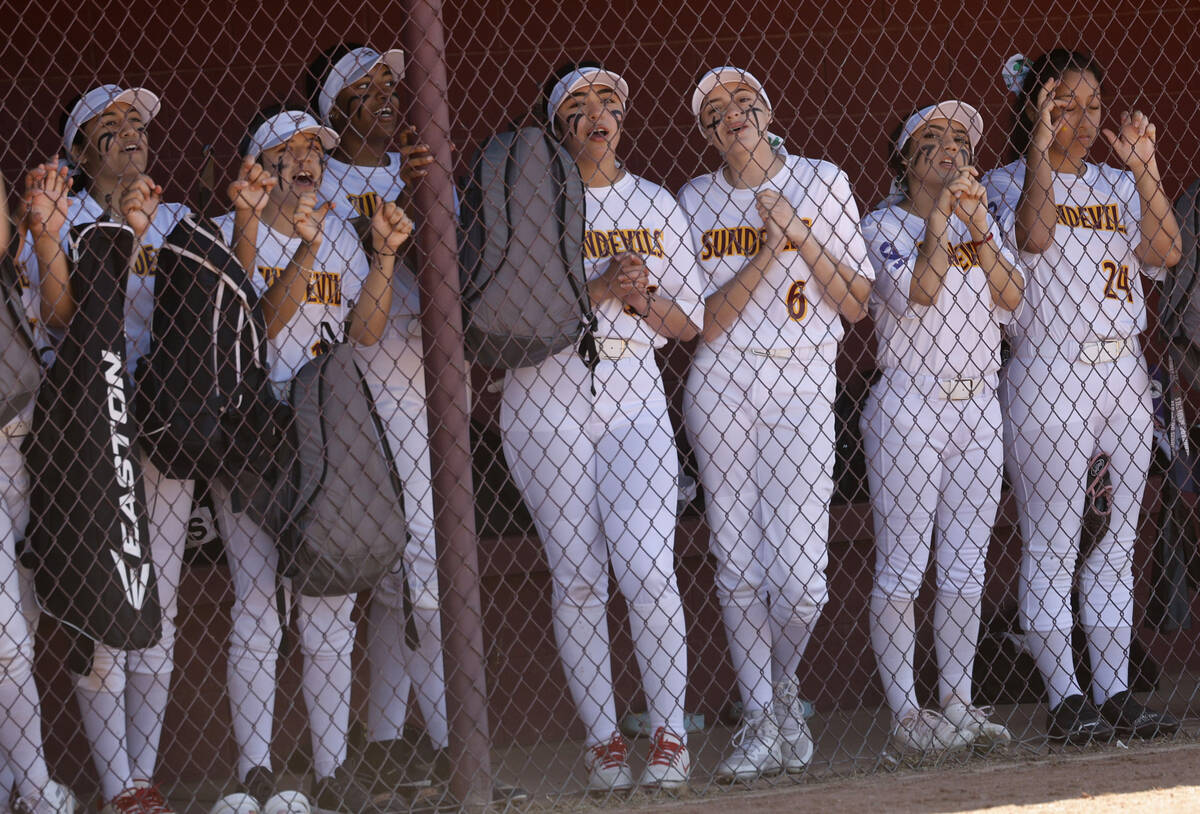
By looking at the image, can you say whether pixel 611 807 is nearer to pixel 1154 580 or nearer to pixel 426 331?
pixel 426 331

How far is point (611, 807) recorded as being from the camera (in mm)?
3406

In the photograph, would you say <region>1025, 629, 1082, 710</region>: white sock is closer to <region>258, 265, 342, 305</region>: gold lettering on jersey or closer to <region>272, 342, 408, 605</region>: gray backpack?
<region>272, 342, 408, 605</region>: gray backpack

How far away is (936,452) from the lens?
12.4 feet

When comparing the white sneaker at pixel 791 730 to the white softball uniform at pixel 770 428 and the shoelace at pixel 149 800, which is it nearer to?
the white softball uniform at pixel 770 428

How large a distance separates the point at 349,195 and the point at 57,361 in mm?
846

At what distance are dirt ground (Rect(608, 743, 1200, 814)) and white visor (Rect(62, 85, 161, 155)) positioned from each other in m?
2.06

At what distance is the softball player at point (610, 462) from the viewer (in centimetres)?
355

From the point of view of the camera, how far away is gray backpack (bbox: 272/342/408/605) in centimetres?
333

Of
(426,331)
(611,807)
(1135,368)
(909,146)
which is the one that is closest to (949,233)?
(909,146)

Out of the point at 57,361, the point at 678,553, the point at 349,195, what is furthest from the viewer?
the point at 678,553

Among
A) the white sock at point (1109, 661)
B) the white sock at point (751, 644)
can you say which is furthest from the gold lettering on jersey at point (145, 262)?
the white sock at point (1109, 661)

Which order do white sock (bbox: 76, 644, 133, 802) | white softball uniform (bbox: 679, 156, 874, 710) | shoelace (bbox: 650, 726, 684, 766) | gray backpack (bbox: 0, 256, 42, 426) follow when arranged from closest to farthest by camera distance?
gray backpack (bbox: 0, 256, 42, 426), white sock (bbox: 76, 644, 133, 802), shoelace (bbox: 650, 726, 684, 766), white softball uniform (bbox: 679, 156, 874, 710)

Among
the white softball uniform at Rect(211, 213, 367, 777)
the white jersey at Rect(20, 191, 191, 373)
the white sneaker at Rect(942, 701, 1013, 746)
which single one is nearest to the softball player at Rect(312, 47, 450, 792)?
the white softball uniform at Rect(211, 213, 367, 777)

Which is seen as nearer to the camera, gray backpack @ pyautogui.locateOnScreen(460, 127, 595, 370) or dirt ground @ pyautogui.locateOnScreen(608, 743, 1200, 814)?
dirt ground @ pyautogui.locateOnScreen(608, 743, 1200, 814)
